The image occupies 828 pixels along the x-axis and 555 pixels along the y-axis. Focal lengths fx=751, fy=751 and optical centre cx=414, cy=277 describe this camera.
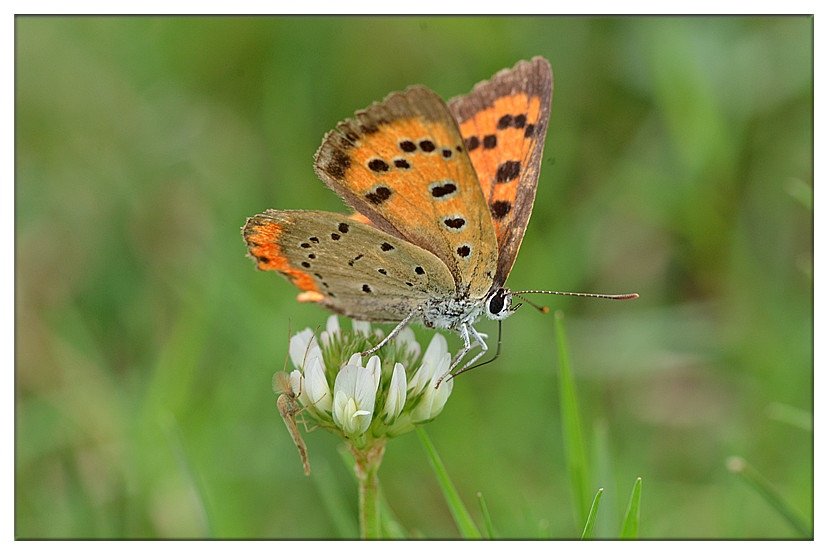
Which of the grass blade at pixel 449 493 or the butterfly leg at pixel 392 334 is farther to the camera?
the butterfly leg at pixel 392 334

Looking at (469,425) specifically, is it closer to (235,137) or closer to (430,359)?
(430,359)

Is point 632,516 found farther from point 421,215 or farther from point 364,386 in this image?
point 421,215

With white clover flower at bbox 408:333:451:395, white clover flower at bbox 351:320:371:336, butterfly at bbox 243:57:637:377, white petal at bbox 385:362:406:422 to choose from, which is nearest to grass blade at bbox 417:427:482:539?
white petal at bbox 385:362:406:422

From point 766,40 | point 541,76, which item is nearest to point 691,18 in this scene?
point 766,40

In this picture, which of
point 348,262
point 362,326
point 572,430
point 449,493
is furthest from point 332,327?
point 572,430

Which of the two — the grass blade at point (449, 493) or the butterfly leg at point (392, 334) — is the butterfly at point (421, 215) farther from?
the grass blade at point (449, 493)

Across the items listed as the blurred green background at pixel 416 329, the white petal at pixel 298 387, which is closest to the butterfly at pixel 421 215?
the white petal at pixel 298 387

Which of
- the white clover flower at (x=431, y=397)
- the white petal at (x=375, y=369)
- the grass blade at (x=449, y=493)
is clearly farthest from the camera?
the white clover flower at (x=431, y=397)
